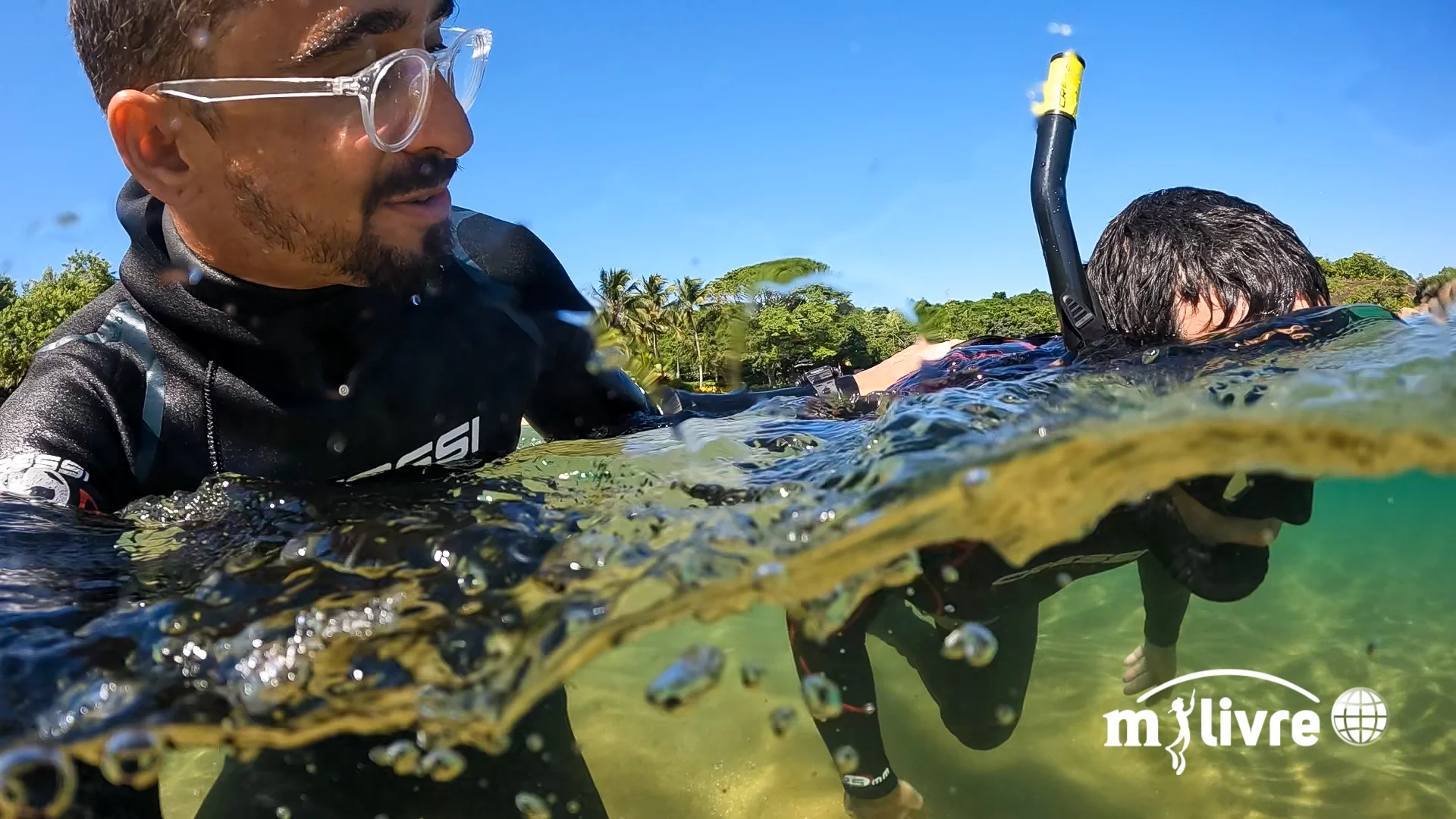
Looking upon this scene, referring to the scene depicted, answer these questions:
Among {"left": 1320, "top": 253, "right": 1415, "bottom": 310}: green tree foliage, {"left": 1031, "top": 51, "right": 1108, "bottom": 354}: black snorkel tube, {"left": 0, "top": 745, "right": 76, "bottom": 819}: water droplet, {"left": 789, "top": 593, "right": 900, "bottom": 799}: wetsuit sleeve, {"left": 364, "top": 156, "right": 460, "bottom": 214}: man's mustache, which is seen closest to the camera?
{"left": 0, "top": 745, "right": 76, "bottom": 819}: water droplet

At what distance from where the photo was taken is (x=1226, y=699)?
9.70ft

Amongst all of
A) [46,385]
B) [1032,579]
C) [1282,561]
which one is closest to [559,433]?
[46,385]

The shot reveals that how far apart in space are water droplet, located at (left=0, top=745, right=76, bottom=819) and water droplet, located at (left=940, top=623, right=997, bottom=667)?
243 centimetres

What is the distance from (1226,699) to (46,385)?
3847mm

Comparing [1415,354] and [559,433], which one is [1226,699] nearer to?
[1415,354]

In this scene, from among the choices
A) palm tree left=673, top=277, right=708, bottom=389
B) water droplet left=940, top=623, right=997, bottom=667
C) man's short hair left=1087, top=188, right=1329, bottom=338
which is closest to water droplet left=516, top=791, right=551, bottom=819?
water droplet left=940, top=623, right=997, bottom=667

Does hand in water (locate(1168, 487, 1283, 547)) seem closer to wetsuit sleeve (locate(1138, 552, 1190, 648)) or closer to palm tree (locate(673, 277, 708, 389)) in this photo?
wetsuit sleeve (locate(1138, 552, 1190, 648))

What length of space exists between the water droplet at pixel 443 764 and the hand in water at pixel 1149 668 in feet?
7.86

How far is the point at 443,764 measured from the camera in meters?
2.21

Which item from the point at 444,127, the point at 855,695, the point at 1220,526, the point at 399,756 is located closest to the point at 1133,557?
the point at 1220,526

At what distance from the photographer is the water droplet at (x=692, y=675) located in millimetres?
2232

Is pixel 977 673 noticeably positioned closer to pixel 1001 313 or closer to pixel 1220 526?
pixel 1220 526

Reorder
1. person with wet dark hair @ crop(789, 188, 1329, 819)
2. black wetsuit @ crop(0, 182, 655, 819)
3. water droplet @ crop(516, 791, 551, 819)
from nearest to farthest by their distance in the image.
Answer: black wetsuit @ crop(0, 182, 655, 819), water droplet @ crop(516, 791, 551, 819), person with wet dark hair @ crop(789, 188, 1329, 819)

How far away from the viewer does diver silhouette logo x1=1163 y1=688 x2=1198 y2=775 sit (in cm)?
290
